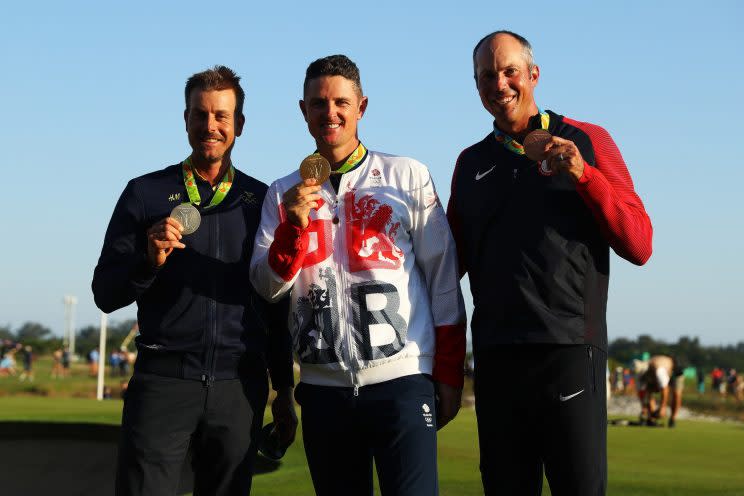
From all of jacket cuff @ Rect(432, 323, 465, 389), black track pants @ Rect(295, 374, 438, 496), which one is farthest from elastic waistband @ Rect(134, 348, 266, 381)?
jacket cuff @ Rect(432, 323, 465, 389)

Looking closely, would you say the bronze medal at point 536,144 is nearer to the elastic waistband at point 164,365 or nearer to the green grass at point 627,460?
the elastic waistband at point 164,365

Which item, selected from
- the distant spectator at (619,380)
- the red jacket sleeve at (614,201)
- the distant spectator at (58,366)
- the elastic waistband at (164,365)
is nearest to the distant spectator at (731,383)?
the distant spectator at (619,380)

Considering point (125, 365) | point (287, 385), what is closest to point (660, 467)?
point (287, 385)

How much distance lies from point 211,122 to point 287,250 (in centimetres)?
90

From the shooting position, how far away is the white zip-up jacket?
4133 mm

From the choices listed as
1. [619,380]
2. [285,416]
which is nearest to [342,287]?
[285,416]

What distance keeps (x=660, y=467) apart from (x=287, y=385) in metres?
9.52

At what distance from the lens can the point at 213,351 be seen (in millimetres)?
4453

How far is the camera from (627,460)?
13625 millimetres

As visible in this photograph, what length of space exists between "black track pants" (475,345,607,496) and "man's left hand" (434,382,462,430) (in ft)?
0.37

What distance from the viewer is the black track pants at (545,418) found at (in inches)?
162

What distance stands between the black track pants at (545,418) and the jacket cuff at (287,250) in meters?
0.96

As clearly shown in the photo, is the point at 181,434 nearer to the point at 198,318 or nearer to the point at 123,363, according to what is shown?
the point at 198,318

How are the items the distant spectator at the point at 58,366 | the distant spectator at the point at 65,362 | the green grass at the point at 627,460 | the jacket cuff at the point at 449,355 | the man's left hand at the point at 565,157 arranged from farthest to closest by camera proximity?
the distant spectator at the point at 65,362
the distant spectator at the point at 58,366
the green grass at the point at 627,460
the jacket cuff at the point at 449,355
the man's left hand at the point at 565,157
